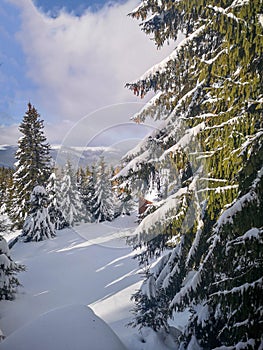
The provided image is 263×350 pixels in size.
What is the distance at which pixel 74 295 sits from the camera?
39.0 ft

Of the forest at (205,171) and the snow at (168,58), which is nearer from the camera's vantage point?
the forest at (205,171)

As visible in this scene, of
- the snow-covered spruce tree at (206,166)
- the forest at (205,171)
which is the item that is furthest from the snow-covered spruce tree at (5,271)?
the forest at (205,171)

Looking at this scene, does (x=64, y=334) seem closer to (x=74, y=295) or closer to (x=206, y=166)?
(x=206, y=166)

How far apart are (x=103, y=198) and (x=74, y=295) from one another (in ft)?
71.1

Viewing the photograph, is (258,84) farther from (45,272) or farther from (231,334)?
(45,272)

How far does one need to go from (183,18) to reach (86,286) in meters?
12.2

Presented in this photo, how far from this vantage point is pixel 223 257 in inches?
152

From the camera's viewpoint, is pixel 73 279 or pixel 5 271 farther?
pixel 73 279

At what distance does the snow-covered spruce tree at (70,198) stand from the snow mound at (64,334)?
25.3m

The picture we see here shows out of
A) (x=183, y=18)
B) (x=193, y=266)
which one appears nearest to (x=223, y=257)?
(x=193, y=266)

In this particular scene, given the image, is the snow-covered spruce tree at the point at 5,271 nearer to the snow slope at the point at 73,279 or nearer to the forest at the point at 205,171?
the snow slope at the point at 73,279

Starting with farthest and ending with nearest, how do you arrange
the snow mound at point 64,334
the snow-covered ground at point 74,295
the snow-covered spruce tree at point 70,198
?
the snow-covered spruce tree at point 70,198, the snow-covered ground at point 74,295, the snow mound at point 64,334

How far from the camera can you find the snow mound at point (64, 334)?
4.59 metres

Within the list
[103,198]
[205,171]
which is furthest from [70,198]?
[205,171]
